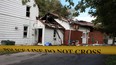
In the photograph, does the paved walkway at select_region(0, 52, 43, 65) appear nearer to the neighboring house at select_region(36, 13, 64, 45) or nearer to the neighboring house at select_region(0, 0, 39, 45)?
the neighboring house at select_region(0, 0, 39, 45)

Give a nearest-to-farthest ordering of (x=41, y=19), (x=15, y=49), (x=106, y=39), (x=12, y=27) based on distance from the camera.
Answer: (x=15, y=49) → (x=12, y=27) → (x=41, y=19) → (x=106, y=39)

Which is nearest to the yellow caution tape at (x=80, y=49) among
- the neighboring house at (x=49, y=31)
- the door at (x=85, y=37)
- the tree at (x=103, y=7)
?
the tree at (x=103, y=7)

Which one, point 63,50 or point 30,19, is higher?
point 30,19

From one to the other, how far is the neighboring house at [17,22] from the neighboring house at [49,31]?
113 cm

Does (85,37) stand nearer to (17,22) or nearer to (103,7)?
(17,22)

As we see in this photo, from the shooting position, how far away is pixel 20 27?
95.4 feet

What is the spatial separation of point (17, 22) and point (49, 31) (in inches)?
257

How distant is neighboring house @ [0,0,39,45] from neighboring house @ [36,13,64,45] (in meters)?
1.13

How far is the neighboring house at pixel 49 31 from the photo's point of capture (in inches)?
1287

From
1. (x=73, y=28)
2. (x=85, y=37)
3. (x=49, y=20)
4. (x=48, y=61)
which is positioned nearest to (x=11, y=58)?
(x=48, y=61)

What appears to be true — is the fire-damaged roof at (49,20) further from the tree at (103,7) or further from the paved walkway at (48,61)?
the tree at (103,7)

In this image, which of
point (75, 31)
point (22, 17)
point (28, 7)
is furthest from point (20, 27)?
point (75, 31)

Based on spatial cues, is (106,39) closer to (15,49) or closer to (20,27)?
→ (20,27)

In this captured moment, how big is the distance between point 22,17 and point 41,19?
17.5 ft
